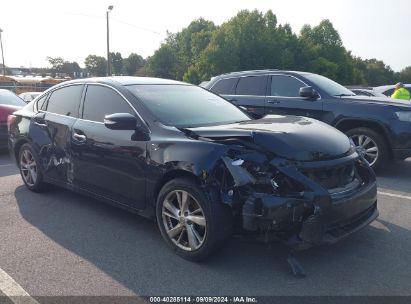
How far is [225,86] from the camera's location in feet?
27.5

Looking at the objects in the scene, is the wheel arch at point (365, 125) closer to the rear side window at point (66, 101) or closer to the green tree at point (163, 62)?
the rear side window at point (66, 101)

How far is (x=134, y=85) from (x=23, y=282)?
7.61 feet

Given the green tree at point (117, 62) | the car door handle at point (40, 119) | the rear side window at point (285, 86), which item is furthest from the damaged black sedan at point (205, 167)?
the green tree at point (117, 62)

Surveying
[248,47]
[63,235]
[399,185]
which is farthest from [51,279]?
[248,47]

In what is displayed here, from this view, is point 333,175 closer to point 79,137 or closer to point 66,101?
point 79,137

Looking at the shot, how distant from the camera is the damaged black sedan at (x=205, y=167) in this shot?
10.3 feet

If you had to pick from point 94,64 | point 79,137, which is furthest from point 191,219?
point 94,64

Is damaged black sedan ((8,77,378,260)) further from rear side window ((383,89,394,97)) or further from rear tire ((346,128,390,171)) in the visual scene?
rear side window ((383,89,394,97))

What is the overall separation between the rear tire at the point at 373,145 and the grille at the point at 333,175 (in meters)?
2.96

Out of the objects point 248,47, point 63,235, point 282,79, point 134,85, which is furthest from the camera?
point 248,47

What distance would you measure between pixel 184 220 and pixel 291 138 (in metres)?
1.18

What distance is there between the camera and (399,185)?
5914mm

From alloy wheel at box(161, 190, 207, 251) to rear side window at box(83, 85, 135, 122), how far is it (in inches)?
44.0

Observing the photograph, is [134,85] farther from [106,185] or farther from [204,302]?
[204,302]
